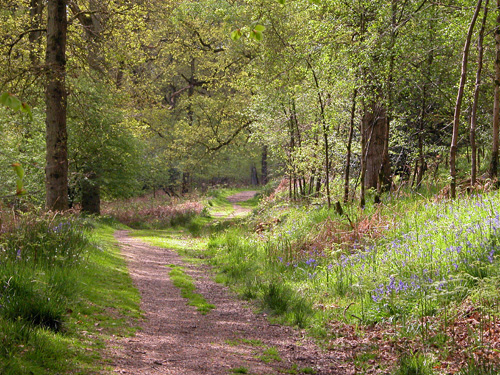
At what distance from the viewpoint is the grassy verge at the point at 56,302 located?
3.92 meters

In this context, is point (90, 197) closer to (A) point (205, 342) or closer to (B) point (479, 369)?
(A) point (205, 342)

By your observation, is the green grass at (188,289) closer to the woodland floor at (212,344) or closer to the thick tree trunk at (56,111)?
the woodland floor at (212,344)

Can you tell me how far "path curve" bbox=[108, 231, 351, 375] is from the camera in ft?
14.7

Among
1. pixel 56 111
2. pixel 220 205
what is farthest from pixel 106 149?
pixel 220 205

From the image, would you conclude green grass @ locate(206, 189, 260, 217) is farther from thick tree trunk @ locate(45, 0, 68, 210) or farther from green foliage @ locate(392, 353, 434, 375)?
green foliage @ locate(392, 353, 434, 375)

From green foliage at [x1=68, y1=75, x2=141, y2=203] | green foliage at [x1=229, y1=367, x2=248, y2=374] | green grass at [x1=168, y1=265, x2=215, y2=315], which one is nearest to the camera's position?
green foliage at [x1=229, y1=367, x2=248, y2=374]

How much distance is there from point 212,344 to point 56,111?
7.28 meters

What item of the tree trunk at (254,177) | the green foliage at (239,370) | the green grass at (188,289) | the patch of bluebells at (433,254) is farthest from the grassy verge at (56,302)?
the tree trunk at (254,177)

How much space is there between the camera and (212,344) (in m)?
5.37

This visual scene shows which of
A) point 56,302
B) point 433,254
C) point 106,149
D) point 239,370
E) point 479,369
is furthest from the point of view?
point 106,149

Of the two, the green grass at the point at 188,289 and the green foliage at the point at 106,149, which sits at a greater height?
the green foliage at the point at 106,149

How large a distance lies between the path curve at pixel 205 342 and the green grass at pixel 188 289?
130mm

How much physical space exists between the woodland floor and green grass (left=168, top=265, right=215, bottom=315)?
116 millimetres

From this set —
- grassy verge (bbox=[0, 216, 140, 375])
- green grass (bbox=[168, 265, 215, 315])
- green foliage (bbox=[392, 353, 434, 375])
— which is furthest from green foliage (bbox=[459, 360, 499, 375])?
green grass (bbox=[168, 265, 215, 315])
